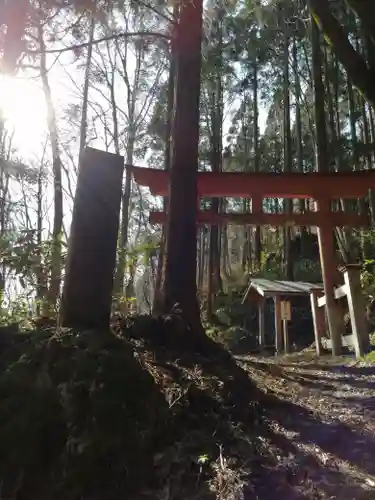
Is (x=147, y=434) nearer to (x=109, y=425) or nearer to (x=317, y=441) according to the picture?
(x=109, y=425)

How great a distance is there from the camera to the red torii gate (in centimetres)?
786

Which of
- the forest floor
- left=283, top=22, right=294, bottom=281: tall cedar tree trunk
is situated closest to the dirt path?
the forest floor

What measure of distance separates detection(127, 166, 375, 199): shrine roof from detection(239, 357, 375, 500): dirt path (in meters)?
3.74

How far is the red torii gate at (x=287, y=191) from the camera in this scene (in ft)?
25.8

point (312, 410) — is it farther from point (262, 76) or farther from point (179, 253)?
point (262, 76)

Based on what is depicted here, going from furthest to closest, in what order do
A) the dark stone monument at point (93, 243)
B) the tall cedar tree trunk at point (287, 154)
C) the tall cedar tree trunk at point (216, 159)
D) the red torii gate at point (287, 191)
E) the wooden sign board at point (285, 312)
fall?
1. the tall cedar tree trunk at point (216, 159)
2. the tall cedar tree trunk at point (287, 154)
3. the wooden sign board at point (285, 312)
4. the red torii gate at point (287, 191)
5. the dark stone monument at point (93, 243)

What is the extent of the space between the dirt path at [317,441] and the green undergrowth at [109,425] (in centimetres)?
14

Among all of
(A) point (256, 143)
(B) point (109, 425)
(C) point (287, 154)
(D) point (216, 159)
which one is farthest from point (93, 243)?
(A) point (256, 143)

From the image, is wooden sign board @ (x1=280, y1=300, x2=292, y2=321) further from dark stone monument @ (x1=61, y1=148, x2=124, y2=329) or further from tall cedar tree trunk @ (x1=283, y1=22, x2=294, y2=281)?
dark stone monument @ (x1=61, y1=148, x2=124, y2=329)

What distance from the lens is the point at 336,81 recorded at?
20.1m

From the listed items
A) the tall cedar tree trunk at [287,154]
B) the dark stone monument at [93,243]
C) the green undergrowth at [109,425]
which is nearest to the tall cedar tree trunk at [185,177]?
the dark stone monument at [93,243]

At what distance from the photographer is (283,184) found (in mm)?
7992

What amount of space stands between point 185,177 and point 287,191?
3.43 metres

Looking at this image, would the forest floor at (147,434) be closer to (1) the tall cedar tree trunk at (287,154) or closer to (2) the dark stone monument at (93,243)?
(2) the dark stone monument at (93,243)
